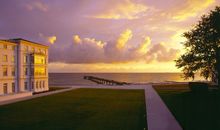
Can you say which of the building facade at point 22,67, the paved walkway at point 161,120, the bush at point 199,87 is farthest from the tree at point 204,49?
the building facade at point 22,67

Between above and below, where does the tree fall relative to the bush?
above

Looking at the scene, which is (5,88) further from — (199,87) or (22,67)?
(199,87)

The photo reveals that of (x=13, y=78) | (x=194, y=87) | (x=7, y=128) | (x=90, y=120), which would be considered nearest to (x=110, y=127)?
(x=90, y=120)

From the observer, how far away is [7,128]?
15.9 m

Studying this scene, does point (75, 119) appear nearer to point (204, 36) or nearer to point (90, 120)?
point (90, 120)

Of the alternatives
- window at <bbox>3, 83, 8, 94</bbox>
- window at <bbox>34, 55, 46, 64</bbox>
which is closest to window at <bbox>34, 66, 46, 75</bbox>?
window at <bbox>34, 55, 46, 64</bbox>

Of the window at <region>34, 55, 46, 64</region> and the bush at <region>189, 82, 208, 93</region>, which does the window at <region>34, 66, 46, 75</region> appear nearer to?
the window at <region>34, 55, 46, 64</region>

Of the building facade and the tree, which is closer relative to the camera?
the tree

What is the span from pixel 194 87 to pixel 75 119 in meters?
20.1

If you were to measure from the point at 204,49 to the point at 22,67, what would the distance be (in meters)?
31.4

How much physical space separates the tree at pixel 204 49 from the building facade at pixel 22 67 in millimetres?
27622

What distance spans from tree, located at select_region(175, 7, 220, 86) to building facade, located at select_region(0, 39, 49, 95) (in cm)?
2762

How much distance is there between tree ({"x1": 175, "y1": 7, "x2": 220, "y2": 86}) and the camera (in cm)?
3089

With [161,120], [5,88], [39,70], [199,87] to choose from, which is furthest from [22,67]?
[161,120]
